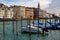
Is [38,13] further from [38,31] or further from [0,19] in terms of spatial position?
[0,19]

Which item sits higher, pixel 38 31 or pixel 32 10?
pixel 32 10

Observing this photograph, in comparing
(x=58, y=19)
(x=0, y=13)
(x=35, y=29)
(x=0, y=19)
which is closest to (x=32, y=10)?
(x=58, y=19)

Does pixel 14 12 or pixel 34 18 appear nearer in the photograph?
pixel 34 18

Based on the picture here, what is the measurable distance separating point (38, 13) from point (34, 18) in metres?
0.91

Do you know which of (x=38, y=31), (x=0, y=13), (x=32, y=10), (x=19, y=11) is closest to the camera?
(x=38, y=31)

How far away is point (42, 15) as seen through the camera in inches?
601

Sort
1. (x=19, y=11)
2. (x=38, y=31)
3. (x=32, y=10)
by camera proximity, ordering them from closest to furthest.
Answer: (x=38, y=31), (x=32, y=10), (x=19, y=11)

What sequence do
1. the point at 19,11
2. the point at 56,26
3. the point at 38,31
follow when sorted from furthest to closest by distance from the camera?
the point at 19,11 < the point at 56,26 < the point at 38,31

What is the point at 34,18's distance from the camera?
14445 millimetres

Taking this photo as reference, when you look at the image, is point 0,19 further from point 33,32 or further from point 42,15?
point 33,32

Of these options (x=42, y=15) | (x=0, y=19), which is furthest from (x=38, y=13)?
(x=0, y=19)

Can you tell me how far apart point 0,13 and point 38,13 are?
25.3ft

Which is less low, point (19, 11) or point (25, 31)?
point (19, 11)

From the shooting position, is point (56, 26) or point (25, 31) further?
point (56, 26)
